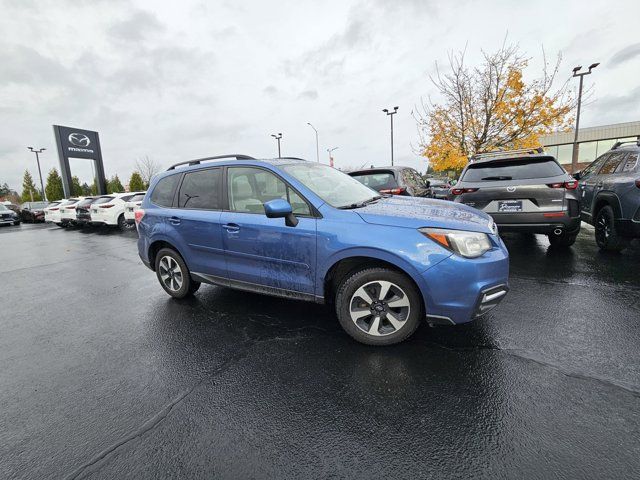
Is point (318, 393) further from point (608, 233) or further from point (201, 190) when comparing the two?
point (608, 233)

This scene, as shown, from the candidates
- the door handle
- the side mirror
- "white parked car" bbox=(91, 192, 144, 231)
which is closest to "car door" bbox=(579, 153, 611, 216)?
the side mirror

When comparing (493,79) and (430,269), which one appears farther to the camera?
(493,79)

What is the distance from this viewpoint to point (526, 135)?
15031 mm

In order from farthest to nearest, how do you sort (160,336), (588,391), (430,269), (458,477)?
(160,336) → (430,269) → (588,391) → (458,477)

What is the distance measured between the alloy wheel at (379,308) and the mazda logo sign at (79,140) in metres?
34.1

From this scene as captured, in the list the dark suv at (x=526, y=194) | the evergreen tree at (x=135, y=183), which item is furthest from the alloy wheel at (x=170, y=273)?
the evergreen tree at (x=135, y=183)

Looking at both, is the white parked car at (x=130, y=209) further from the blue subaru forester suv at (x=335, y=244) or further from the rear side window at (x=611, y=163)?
the rear side window at (x=611, y=163)

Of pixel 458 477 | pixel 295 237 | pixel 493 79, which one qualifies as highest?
pixel 493 79

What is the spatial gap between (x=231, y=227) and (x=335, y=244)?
1.30 meters

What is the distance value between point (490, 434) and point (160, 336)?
3132 mm

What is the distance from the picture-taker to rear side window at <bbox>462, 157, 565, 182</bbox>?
17.8 feet

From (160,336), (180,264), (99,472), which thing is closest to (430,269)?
(99,472)

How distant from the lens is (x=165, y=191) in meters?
4.57

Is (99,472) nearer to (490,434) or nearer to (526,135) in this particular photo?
(490,434)
